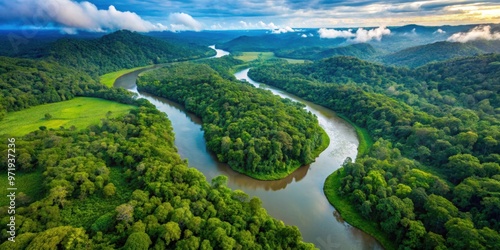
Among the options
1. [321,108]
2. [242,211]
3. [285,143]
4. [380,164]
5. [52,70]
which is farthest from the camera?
[52,70]

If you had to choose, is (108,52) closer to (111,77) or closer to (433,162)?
(111,77)

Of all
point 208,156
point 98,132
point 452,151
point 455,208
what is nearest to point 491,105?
point 452,151

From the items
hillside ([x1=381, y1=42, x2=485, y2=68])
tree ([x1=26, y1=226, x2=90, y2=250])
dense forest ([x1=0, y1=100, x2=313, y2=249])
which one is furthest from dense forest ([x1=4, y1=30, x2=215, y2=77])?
hillside ([x1=381, y1=42, x2=485, y2=68])

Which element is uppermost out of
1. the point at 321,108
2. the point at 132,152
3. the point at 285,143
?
the point at 132,152

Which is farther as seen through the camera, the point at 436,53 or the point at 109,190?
the point at 436,53

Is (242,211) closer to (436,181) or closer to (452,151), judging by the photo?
(436,181)

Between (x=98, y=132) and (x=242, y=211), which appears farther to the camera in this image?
(x=98, y=132)

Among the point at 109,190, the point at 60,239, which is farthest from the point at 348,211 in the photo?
the point at 60,239
